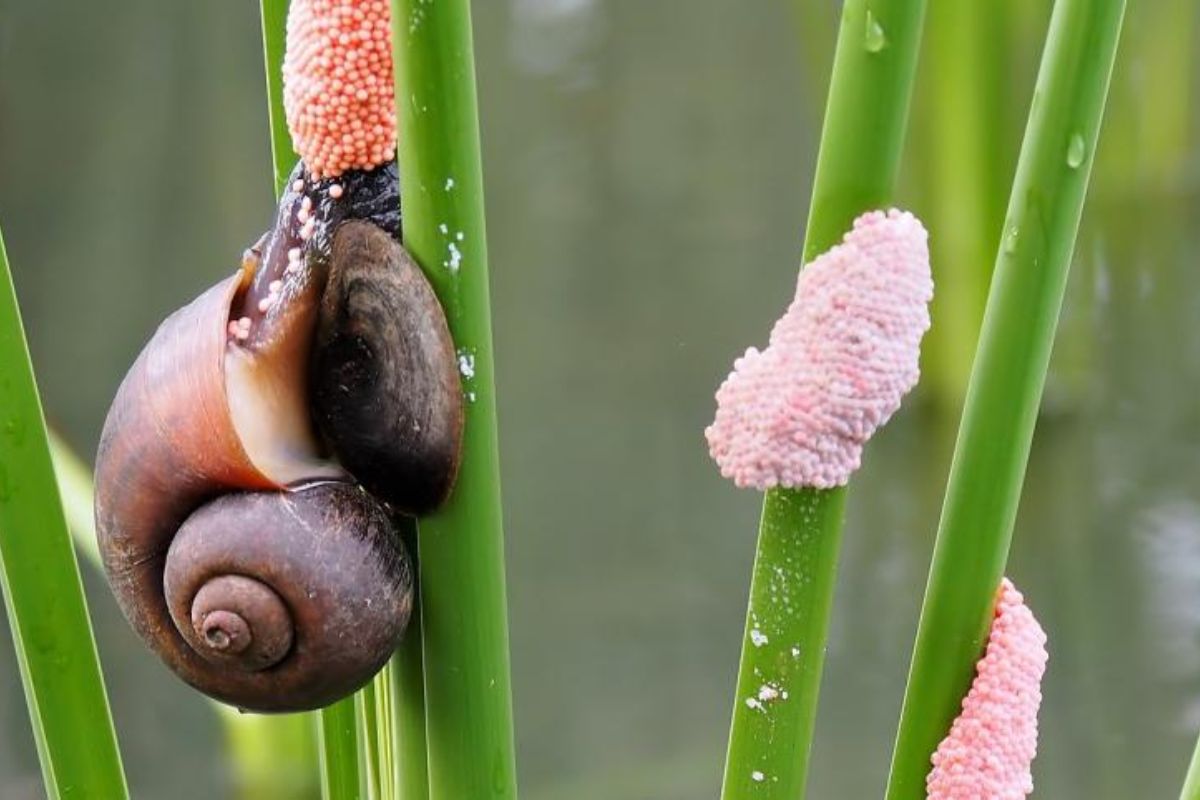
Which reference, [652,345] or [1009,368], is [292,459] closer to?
[1009,368]

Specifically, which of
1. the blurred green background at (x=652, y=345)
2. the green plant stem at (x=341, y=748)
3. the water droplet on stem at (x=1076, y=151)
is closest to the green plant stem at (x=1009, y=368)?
the water droplet on stem at (x=1076, y=151)

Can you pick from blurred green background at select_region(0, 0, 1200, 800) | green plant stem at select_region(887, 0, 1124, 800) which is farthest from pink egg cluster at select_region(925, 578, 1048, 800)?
blurred green background at select_region(0, 0, 1200, 800)

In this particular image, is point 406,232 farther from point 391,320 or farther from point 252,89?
point 252,89

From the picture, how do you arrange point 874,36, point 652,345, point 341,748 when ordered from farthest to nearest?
point 652,345 < point 341,748 < point 874,36

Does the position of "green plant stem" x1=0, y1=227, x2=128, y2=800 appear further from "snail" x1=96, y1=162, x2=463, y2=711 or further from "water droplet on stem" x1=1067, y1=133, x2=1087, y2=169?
"water droplet on stem" x1=1067, y1=133, x2=1087, y2=169

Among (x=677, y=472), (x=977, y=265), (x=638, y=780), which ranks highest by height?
(x=977, y=265)

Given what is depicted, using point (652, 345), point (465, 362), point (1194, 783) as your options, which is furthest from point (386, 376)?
point (652, 345)

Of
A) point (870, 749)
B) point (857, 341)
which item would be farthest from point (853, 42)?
point (870, 749)
